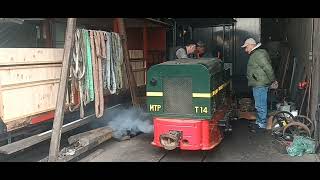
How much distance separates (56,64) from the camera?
273 inches

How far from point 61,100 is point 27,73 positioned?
71cm

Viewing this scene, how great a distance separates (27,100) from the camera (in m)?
6.17

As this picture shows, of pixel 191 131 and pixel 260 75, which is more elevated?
pixel 260 75

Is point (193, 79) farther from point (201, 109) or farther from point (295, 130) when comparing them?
point (295, 130)

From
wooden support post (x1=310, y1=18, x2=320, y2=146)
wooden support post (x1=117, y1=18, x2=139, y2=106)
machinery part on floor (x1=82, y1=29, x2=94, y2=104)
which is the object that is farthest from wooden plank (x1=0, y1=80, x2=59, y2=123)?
wooden support post (x1=310, y1=18, x2=320, y2=146)

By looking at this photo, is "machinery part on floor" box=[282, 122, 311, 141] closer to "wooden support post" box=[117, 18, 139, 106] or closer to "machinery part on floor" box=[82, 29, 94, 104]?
"wooden support post" box=[117, 18, 139, 106]

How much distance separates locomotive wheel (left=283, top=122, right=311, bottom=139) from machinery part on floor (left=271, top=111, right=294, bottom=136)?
0.23m

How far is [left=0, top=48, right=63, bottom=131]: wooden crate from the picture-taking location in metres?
5.72

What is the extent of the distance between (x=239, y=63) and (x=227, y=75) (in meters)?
4.80

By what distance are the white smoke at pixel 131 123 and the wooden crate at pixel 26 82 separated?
67.7 inches

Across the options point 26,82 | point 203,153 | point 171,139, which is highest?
point 26,82

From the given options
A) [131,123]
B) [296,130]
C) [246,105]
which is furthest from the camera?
[246,105]

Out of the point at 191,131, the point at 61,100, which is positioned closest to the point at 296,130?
the point at 191,131
